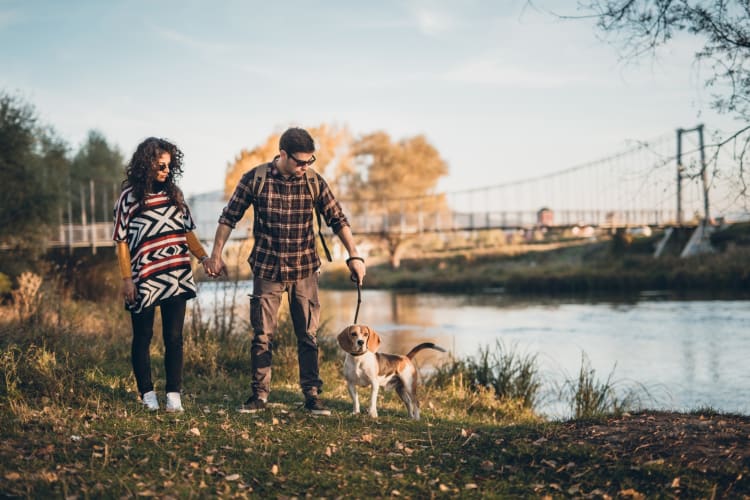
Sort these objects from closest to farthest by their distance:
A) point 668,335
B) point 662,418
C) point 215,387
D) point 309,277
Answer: point 662,418, point 309,277, point 215,387, point 668,335

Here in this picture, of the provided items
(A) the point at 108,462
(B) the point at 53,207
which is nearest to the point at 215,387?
(A) the point at 108,462

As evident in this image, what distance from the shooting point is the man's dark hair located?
479 centimetres

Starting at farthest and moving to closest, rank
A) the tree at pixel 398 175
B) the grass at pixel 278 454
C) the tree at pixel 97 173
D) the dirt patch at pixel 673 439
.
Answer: the tree at pixel 398 175, the tree at pixel 97 173, the dirt patch at pixel 673 439, the grass at pixel 278 454

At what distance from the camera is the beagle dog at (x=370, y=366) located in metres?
4.94

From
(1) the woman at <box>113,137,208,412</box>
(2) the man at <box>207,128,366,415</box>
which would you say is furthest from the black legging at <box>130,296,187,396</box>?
(2) the man at <box>207,128,366,415</box>

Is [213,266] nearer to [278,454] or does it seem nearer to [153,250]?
[153,250]

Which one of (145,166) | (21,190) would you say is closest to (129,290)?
(145,166)

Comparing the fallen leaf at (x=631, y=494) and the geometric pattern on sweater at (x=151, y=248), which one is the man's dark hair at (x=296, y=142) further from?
the fallen leaf at (x=631, y=494)

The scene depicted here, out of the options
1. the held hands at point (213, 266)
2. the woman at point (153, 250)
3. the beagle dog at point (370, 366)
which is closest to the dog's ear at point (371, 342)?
the beagle dog at point (370, 366)

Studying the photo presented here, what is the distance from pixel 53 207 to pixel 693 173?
21.6 m

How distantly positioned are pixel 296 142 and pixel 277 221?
56 cm

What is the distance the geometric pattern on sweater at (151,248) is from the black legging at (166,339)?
0.06 meters

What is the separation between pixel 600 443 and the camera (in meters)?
4.18

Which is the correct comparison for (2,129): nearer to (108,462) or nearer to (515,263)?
(108,462)
